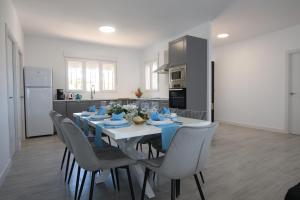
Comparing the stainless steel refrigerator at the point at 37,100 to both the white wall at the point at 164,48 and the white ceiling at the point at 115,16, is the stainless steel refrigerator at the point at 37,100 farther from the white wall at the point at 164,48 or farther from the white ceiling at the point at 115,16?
the white wall at the point at 164,48

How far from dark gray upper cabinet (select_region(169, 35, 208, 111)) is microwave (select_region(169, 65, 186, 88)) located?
87 millimetres

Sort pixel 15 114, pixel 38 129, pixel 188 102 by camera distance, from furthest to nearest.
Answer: pixel 38 129, pixel 188 102, pixel 15 114

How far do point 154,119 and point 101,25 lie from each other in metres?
3.32

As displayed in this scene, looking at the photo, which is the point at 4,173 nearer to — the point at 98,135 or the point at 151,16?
the point at 98,135

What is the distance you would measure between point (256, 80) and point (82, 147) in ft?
17.5

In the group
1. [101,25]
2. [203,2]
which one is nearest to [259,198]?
[203,2]

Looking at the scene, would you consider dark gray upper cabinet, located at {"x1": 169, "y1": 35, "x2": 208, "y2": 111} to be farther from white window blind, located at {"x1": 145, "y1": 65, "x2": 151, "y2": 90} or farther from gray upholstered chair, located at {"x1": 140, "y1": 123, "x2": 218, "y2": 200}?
gray upholstered chair, located at {"x1": 140, "y1": 123, "x2": 218, "y2": 200}

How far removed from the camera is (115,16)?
12.9ft

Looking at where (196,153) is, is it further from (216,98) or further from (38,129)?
(216,98)

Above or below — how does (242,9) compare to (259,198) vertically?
above

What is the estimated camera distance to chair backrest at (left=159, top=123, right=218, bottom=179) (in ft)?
4.65

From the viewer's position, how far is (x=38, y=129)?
15.5 feet

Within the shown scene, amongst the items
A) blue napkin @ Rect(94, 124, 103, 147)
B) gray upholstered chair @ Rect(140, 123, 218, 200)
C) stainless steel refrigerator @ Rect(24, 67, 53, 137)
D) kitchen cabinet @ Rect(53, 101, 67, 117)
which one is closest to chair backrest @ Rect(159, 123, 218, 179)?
gray upholstered chair @ Rect(140, 123, 218, 200)

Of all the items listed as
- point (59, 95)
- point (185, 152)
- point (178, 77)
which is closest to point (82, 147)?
point (185, 152)
